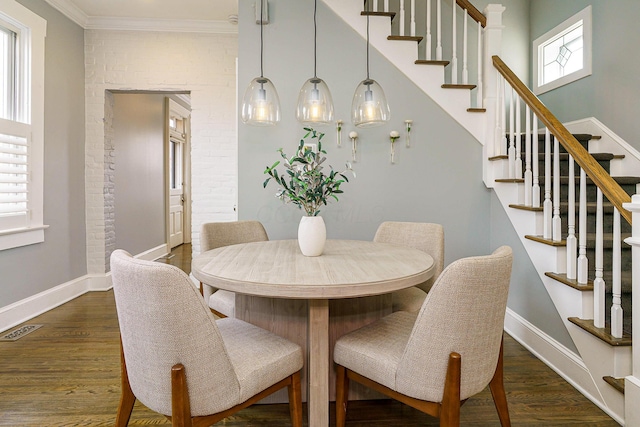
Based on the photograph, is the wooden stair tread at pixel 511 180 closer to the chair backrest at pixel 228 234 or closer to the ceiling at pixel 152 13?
the chair backrest at pixel 228 234

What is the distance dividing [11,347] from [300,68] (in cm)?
286

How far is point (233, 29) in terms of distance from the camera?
155 inches

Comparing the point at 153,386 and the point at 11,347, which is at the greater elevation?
the point at 153,386

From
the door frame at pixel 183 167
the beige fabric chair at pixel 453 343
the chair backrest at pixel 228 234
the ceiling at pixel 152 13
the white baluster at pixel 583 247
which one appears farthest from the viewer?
the door frame at pixel 183 167

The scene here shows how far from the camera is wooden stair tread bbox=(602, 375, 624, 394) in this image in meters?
1.74

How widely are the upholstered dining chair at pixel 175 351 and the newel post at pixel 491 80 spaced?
265cm

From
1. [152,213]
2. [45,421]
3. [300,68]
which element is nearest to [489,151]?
[300,68]

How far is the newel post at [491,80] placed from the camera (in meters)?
3.05

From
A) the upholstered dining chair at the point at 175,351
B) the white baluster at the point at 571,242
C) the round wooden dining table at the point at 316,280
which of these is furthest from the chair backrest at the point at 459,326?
the white baluster at the point at 571,242

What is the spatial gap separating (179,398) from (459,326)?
880 millimetres

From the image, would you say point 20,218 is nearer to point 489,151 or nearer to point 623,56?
point 489,151

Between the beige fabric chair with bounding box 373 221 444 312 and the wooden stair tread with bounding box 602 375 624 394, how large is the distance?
3.02 feet

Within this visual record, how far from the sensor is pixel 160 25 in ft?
12.7

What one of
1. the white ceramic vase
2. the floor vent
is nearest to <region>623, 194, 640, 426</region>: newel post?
the white ceramic vase
